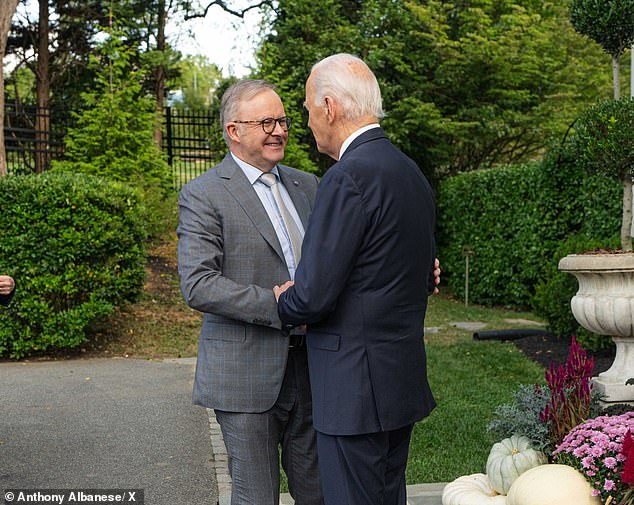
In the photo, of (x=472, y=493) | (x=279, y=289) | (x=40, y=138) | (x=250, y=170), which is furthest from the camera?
(x=40, y=138)

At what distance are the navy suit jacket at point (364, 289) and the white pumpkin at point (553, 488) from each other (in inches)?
43.9

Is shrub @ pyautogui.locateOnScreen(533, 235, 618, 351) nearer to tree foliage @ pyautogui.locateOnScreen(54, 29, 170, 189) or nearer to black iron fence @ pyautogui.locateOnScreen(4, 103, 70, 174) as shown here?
tree foliage @ pyautogui.locateOnScreen(54, 29, 170, 189)

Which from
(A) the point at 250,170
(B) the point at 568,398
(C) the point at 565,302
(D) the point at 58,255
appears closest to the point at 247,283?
(A) the point at 250,170

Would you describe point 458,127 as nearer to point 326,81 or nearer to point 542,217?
point 542,217

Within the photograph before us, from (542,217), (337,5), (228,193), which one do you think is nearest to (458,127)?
(337,5)

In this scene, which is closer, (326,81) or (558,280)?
(326,81)

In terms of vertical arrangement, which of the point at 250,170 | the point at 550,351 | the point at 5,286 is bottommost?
the point at 550,351

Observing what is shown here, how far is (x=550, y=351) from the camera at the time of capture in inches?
350

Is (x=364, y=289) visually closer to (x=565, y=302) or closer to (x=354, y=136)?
(x=354, y=136)

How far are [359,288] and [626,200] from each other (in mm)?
5694

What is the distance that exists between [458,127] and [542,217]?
218 inches

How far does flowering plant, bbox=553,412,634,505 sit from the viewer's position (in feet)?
11.1

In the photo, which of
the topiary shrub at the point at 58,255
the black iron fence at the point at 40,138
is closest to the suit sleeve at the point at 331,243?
the topiary shrub at the point at 58,255

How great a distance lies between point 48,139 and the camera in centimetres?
1762
